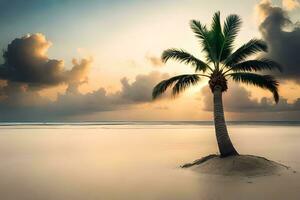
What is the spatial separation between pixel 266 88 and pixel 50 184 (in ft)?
39.1

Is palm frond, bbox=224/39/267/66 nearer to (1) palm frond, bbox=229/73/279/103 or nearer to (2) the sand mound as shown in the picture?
(1) palm frond, bbox=229/73/279/103

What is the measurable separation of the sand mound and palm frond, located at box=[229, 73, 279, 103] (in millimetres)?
3911

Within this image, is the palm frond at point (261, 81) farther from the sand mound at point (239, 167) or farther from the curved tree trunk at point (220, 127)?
the sand mound at point (239, 167)

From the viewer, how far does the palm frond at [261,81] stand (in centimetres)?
1869

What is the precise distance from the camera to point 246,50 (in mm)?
18953

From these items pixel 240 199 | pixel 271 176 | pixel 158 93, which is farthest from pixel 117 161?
pixel 240 199

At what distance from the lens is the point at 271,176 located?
15.5 meters

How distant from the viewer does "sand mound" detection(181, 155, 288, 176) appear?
53.1 feet

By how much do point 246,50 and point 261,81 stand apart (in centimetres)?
182

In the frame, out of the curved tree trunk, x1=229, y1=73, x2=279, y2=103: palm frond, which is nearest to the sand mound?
the curved tree trunk

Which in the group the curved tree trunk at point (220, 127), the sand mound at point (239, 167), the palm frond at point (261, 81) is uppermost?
the palm frond at point (261, 81)

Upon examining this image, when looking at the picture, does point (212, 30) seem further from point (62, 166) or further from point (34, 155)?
point (34, 155)

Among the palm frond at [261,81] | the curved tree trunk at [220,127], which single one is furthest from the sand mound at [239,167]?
the palm frond at [261,81]

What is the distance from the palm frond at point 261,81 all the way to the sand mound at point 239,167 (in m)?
3.91
